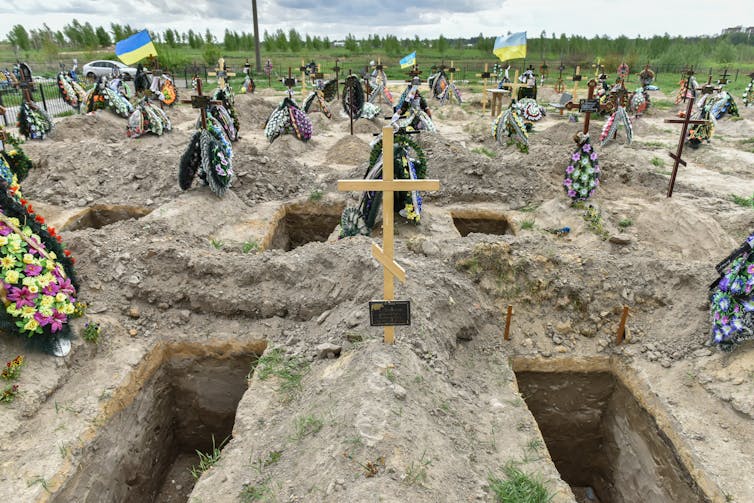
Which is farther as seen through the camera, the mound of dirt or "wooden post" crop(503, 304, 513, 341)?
the mound of dirt

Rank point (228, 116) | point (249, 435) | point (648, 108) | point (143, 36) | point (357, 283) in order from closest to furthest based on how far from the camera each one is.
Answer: point (249, 435) < point (357, 283) < point (143, 36) < point (228, 116) < point (648, 108)

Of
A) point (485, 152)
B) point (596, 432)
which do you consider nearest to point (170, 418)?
point (596, 432)

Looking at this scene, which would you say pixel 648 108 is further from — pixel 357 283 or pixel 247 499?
pixel 247 499

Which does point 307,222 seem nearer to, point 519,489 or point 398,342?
point 398,342

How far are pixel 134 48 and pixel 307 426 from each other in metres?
11.5

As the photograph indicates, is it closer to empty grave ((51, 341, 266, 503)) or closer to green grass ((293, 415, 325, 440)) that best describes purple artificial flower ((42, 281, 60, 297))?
empty grave ((51, 341, 266, 503))

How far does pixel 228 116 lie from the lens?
47.8ft

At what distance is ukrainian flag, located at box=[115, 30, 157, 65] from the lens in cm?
1164

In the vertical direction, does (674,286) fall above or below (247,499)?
above

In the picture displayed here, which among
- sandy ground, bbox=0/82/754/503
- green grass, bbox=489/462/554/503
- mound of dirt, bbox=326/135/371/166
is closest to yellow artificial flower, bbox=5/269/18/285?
sandy ground, bbox=0/82/754/503

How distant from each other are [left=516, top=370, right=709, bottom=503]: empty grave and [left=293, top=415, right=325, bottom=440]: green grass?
8.42ft

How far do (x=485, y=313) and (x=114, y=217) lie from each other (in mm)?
7918

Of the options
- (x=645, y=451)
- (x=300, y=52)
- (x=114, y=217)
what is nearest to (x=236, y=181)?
(x=114, y=217)

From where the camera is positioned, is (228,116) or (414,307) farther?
(228,116)
